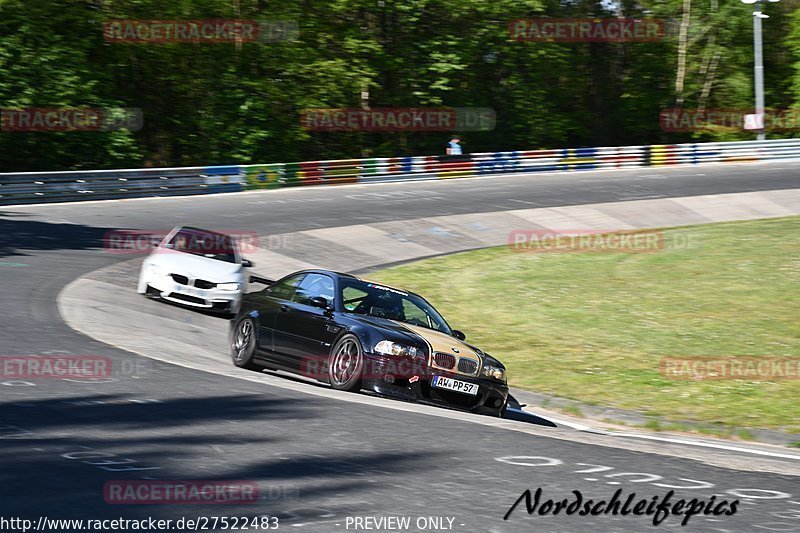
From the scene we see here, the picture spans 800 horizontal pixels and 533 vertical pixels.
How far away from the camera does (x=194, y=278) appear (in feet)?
52.7

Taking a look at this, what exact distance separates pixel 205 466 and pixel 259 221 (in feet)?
67.5

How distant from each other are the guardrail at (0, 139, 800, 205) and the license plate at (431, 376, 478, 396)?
69.2 feet

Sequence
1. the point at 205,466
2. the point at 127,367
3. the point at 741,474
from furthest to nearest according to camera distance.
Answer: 1. the point at 127,367
2. the point at 741,474
3. the point at 205,466

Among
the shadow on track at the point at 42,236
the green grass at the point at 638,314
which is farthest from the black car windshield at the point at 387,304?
the shadow on track at the point at 42,236

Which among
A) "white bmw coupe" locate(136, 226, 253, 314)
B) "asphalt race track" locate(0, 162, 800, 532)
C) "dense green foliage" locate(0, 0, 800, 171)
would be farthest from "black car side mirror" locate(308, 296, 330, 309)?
"dense green foliage" locate(0, 0, 800, 171)

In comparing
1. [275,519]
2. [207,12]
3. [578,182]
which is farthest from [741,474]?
[207,12]

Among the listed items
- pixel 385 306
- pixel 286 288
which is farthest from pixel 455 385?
pixel 286 288

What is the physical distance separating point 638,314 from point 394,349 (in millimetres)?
8685

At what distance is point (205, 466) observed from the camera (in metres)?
6.15

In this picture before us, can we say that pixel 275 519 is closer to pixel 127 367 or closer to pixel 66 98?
pixel 127 367
